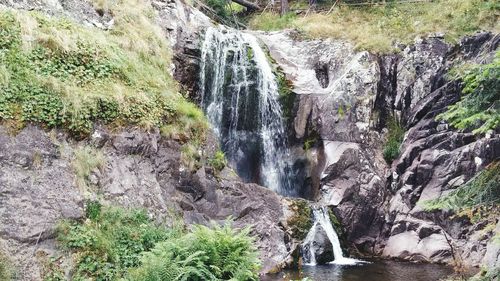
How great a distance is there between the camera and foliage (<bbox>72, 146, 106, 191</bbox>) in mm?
9250

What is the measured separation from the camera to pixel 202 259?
7.13m

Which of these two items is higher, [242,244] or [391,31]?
[391,31]

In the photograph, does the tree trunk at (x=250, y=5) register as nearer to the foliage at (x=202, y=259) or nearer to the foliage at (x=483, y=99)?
the foliage at (x=202, y=259)

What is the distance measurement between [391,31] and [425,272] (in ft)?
34.2

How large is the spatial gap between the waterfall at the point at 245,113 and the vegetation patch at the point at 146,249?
6519mm

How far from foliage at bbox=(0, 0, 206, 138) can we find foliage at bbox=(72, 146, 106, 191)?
41cm

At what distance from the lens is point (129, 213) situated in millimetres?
9391

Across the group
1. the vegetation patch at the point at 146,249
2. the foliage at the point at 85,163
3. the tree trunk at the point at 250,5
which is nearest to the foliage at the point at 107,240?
the vegetation patch at the point at 146,249

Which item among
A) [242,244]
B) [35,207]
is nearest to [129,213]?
[35,207]

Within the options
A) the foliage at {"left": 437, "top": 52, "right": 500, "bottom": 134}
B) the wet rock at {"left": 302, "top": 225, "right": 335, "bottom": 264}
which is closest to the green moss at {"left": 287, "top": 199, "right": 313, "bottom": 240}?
the wet rock at {"left": 302, "top": 225, "right": 335, "bottom": 264}

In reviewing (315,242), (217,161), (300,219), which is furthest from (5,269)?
(315,242)

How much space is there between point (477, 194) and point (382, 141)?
10.6 meters

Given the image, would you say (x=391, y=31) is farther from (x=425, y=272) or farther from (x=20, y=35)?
(x=20, y=35)

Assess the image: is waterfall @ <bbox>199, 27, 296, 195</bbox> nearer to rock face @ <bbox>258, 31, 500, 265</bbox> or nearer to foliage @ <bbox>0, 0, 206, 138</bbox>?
rock face @ <bbox>258, 31, 500, 265</bbox>
